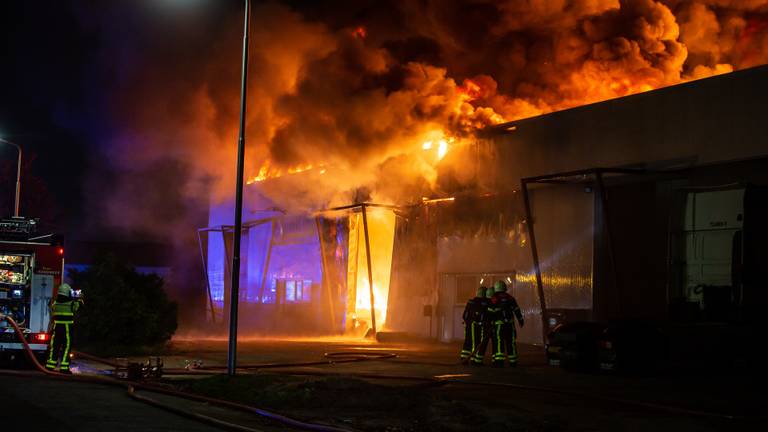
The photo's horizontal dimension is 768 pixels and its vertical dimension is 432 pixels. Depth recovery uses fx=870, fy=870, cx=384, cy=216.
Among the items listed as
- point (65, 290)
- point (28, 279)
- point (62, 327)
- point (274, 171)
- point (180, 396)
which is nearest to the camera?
point (180, 396)

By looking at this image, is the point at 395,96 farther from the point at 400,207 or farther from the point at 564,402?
the point at 564,402

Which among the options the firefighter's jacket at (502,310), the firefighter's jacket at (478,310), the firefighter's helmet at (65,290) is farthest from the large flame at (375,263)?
the firefighter's helmet at (65,290)

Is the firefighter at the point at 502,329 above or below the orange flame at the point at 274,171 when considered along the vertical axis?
below

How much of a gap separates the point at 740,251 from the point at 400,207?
13.9 metres

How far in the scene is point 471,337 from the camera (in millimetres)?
18078

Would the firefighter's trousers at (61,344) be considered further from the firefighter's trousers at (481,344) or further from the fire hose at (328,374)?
the firefighter's trousers at (481,344)

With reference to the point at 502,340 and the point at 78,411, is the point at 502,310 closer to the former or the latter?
the point at 502,340

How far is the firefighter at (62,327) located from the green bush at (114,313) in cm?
586

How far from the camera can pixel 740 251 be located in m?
16.0

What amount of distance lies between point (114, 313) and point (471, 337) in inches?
353

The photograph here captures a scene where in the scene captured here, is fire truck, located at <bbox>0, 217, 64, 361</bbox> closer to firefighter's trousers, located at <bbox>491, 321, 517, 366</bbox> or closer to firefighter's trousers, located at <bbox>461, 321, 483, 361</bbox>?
firefighter's trousers, located at <bbox>461, 321, 483, 361</bbox>

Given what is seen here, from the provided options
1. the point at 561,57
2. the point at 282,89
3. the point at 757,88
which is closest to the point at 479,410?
the point at 757,88

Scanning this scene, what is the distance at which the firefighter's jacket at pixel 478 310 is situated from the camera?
57.9 feet

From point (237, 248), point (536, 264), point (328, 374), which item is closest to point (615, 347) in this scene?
point (328, 374)
